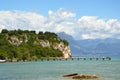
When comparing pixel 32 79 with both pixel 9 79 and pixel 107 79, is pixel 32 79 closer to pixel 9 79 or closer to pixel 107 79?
pixel 9 79

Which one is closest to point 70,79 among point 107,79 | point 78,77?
point 78,77

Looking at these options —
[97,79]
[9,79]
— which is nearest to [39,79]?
[9,79]

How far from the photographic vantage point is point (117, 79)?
102 metres

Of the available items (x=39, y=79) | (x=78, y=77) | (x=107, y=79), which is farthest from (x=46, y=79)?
(x=107, y=79)

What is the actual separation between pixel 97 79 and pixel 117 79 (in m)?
5.71

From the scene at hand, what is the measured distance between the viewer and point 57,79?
103m

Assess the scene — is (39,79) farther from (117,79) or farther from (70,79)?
(117,79)

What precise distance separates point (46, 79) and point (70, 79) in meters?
7.09

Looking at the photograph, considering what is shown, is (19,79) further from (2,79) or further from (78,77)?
(78,77)

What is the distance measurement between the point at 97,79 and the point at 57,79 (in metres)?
10.8

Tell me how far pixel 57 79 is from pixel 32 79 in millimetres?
6968

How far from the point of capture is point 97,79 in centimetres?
10044

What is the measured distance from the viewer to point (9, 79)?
106 metres

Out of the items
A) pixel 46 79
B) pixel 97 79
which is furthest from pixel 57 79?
pixel 97 79
